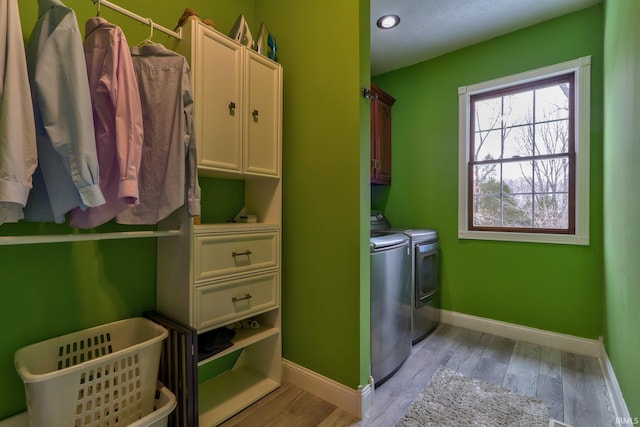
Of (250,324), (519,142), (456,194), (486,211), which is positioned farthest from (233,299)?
(519,142)

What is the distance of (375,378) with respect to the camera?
182cm

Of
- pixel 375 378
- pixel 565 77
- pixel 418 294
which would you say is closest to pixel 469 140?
pixel 565 77

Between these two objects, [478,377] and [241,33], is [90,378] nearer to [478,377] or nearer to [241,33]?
[241,33]

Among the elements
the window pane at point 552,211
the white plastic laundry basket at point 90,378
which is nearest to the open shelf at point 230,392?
the white plastic laundry basket at point 90,378

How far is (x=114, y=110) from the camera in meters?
1.09

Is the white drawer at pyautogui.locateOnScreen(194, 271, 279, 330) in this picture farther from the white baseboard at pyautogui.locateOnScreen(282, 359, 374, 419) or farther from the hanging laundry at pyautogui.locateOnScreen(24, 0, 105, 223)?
the hanging laundry at pyautogui.locateOnScreen(24, 0, 105, 223)

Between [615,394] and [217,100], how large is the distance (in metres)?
2.75

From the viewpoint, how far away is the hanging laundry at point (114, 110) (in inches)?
41.8

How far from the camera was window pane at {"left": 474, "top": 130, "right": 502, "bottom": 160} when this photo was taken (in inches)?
107

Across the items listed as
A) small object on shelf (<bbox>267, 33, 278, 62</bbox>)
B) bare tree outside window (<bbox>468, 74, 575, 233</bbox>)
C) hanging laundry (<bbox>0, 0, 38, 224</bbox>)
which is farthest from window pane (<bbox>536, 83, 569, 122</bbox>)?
hanging laundry (<bbox>0, 0, 38, 224</bbox>)

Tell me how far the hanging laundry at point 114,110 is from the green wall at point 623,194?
212cm

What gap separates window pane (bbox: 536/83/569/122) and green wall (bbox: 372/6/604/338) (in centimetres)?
20

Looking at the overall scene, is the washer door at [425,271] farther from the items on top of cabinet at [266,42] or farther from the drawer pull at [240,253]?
the items on top of cabinet at [266,42]

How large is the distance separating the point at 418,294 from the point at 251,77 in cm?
206
